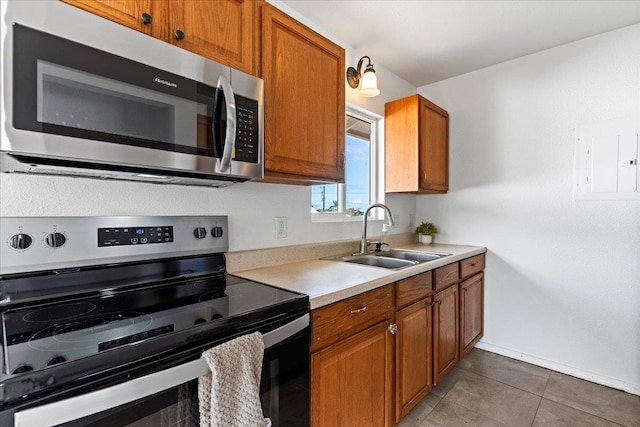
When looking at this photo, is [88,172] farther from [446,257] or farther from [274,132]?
[446,257]

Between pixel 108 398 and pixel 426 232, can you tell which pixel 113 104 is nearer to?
pixel 108 398

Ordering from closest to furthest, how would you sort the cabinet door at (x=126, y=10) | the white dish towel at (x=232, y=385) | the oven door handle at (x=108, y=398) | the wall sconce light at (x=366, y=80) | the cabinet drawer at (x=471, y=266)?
1. the oven door handle at (x=108, y=398)
2. the white dish towel at (x=232, y=385)
3. the cabinet door at (x=126, y=10)
4. the wall sconce light at (x=366, y=80)
5. the cabinet drawer at (x=471, y=266)

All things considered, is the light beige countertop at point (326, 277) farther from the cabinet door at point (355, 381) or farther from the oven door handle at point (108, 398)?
the oven door handle at point (108, 398)

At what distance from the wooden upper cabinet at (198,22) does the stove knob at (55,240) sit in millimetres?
706

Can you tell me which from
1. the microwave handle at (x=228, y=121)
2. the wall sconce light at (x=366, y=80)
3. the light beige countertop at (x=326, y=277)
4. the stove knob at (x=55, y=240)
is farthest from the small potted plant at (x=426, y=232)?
the stove knob at (x=55, y=240)

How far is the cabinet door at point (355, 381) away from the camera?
1196 millimetres

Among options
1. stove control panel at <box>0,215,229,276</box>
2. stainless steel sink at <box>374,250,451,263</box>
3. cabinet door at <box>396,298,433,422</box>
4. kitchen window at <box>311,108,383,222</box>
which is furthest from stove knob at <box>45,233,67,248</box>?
stainless steel sink at <box>374,250,451,263</box>

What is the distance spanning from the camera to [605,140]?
7.04ft

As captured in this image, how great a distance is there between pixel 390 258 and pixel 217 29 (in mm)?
1631

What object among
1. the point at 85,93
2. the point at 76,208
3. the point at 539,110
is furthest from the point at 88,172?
the point at 539,110

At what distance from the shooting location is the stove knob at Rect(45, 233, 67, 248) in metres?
1.04

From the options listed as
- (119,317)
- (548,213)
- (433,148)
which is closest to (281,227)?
(119,317)

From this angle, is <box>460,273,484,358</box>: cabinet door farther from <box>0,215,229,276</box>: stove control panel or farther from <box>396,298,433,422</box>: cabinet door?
<box>0,215,229,276</box>: stove control panel

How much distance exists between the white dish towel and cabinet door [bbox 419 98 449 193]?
6.53ft
